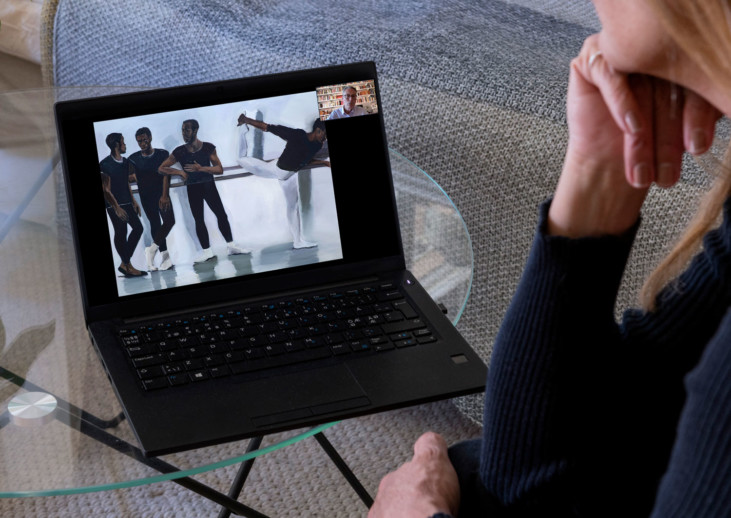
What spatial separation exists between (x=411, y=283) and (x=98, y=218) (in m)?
0.36

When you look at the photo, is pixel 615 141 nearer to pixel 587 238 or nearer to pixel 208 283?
pixel 587 238

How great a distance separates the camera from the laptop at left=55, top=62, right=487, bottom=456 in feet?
2.69

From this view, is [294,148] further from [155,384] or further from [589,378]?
[589,378]

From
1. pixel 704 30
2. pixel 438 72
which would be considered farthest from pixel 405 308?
pixel 438 72

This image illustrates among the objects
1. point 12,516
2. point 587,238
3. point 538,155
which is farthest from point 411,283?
point 12,516

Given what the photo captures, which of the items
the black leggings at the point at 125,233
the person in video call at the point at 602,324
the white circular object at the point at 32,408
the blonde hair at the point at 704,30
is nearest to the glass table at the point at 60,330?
the white circular object at the point at 32,408

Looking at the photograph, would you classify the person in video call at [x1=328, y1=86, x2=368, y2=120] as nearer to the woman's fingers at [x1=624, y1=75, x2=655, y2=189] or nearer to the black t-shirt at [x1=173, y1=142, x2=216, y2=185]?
the black t-shirt at [x1=173, y1=142, x2=216, y2=185]

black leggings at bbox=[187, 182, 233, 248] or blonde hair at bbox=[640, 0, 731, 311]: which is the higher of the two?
blonde hair at bbox=[640, 0, 731, 311]

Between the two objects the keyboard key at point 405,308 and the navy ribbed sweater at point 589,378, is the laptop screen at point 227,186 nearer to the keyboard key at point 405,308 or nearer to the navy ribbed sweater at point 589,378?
the keyboard key at point 405,308

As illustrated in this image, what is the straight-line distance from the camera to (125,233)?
3.01ft

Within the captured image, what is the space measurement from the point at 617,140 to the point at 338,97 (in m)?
0.38

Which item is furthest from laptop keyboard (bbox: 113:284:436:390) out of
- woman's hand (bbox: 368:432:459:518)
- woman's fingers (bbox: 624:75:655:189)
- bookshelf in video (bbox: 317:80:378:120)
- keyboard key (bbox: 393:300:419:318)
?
woman's fingers (bbox: 624:75:655:189)

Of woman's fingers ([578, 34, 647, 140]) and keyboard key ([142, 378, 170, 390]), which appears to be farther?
keyboard key ([142, 378, 170, 390])

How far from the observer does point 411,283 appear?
99 cm
